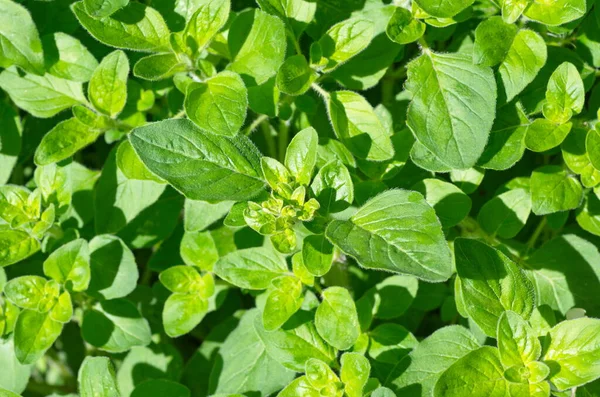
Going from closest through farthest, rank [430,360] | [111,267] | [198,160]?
[198,160] → [430,360] → [111,267]

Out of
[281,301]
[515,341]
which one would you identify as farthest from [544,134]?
[281,301]

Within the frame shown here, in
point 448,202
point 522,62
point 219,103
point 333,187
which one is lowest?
point 448,202

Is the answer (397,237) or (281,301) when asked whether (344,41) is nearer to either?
(397,237)

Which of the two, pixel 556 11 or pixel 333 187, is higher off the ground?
pixel 556 11

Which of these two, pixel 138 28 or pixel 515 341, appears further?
pixel 138 28

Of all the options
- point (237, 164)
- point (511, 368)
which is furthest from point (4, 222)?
point (511, 368)

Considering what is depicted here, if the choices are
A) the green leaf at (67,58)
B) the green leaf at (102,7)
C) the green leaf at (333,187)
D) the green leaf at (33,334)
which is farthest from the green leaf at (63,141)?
the green leaf at (333,187)

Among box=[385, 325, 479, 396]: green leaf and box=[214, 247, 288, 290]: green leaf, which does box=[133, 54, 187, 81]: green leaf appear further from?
box=[385, 325, 479, 396]: green leaf
